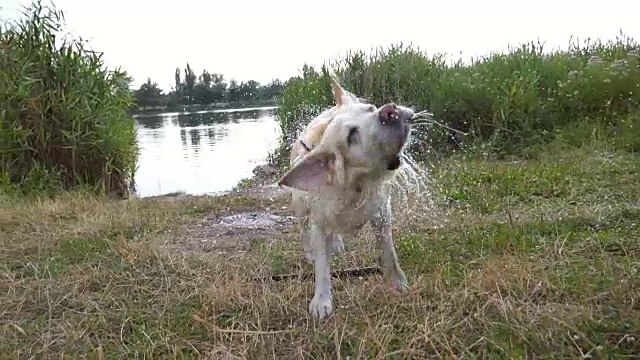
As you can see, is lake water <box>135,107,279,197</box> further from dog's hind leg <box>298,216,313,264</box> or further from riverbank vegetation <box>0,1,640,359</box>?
dog's hind leg <box>298,216,313,264</box>

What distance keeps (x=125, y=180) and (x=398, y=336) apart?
648 centimetres

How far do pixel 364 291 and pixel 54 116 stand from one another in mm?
5830

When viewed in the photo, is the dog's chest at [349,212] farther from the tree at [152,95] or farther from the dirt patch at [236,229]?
the tree at [152,95]

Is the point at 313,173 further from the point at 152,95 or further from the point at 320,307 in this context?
the point at 152,95

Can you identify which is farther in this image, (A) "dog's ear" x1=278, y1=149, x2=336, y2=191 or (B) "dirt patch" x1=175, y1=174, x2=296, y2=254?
(B) "dirt patch" x1=175, y1=174, x2=296, y2=254

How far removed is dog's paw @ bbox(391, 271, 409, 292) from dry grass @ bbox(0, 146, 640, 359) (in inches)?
3.6

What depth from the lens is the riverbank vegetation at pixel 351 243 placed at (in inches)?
109

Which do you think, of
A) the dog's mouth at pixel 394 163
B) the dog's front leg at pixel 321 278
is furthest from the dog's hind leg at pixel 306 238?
the dog's mouth at pixel 394 163

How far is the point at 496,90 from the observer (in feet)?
30.6

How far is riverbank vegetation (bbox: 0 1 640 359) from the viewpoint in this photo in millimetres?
2760

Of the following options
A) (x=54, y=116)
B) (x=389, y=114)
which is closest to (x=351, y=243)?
(x=389, y=114)

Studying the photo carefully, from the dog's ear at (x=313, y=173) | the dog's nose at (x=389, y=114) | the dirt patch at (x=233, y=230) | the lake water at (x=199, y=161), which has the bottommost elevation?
the lake water at (x=199, y=161)

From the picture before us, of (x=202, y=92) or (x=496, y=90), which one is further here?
(x=202, y=92)

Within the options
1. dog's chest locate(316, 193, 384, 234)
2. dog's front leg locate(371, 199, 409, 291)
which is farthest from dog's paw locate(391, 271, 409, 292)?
dog's chest locate(316, 193, 384, 234)
